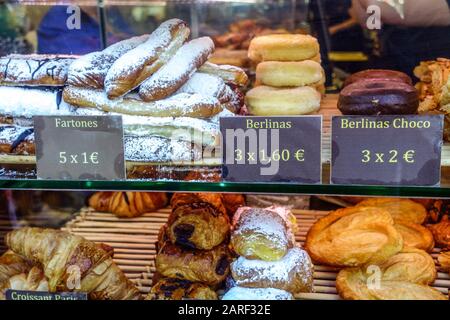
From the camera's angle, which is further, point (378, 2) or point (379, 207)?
point (379, 207)

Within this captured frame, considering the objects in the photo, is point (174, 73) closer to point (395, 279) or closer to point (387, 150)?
point (387, 150)

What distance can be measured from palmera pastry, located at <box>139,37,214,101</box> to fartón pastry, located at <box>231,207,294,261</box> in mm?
398

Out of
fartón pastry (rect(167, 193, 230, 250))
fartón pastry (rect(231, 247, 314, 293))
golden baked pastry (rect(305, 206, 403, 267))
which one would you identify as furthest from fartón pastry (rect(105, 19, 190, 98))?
golden baked pastry (rect(305, 206, 403, 267))

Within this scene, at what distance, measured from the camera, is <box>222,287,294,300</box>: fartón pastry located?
4.09 feet

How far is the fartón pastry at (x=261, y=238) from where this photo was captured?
4.28 feet

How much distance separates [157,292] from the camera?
4.29 ft

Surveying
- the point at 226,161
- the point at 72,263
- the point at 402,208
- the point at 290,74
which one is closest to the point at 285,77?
the point at 290,74

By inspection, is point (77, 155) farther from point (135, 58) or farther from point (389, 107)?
point (389, 107)

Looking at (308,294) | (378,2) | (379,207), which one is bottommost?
(308,294)

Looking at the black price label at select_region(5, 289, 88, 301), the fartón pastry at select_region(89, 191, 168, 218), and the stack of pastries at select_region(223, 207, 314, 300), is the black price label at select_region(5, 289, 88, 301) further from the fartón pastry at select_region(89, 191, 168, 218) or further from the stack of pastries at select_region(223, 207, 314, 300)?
the fartón pastry at select_region(89, 191, 168, 218)

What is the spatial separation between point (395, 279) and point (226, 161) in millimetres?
552

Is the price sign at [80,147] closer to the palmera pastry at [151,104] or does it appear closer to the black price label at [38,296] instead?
the palmera pastry at [151,104]
